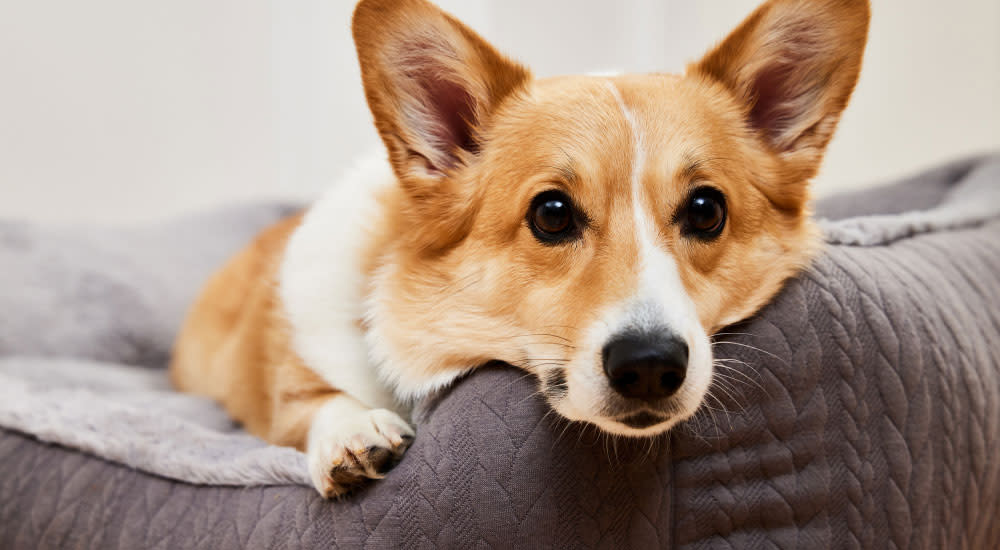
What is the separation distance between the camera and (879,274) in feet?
4.20

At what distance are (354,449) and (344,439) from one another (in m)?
0.03

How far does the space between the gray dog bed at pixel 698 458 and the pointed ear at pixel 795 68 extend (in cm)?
21

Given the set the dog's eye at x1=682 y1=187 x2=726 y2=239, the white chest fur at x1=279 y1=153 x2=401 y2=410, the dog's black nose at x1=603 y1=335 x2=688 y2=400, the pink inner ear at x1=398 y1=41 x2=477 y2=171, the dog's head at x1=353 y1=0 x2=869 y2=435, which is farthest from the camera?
the white chest fur at x1=279 y1=153 x2=401 y2=410

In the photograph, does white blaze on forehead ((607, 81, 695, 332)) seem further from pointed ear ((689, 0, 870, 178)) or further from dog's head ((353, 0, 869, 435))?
pointed ear ((689, 0, 870, 178))

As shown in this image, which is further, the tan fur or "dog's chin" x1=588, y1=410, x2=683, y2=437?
the tan fur

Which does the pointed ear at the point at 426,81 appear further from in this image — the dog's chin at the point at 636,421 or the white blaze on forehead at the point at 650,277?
the dog's chin at the point at 636,421

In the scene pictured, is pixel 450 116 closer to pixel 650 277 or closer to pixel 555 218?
pixel 555 218

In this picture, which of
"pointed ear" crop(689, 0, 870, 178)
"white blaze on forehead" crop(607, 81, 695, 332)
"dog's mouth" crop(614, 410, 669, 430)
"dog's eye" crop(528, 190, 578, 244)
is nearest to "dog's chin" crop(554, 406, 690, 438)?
"dog's mouth" crop(614, 410, 669, 430)

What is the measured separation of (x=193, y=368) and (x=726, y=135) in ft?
5.13

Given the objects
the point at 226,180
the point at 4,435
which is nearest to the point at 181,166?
the point at 226,180

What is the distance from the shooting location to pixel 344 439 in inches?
44.8

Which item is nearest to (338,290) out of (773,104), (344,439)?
(344,439)

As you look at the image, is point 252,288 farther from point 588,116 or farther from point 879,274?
point 879,274

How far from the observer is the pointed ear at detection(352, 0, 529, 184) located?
1191mm
